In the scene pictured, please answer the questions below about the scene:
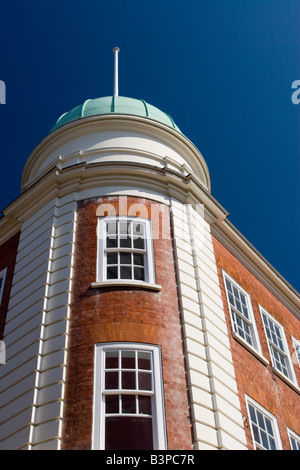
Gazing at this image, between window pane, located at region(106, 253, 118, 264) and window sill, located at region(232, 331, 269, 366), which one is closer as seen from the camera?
window pane, located at region(106, 253, 118, 264)

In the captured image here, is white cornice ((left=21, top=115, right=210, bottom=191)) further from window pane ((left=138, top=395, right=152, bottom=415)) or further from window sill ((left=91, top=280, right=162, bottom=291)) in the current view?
window pane ((left=138, top=395, right=152, bottom=415))

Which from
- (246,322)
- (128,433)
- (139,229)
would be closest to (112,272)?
(139,229)

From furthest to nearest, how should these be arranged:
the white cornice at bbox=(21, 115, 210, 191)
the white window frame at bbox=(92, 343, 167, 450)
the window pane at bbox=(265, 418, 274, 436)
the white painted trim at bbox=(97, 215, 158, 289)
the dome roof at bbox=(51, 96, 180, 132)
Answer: the dome roof at bbox=(51, 96, 180, 132) < the white cornice at bbox=(21, 115, 210, 191) < the window pane at bbox=(265, 418, 274, 436) < the white painted trim at bbox=(97, 215, 158, 289) < the white window frame at bbox=(92, 343, 167, 450)

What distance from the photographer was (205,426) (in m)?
12.3

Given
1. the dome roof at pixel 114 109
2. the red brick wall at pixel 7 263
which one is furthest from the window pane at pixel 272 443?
the dome roof at pixel 114 109

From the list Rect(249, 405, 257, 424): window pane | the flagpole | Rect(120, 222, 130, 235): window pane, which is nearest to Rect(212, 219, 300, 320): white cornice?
Rect(120, 222, 130, 235): window pane

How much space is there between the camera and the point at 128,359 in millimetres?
12984

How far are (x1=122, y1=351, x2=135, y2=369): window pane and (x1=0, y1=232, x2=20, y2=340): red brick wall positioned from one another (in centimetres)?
375

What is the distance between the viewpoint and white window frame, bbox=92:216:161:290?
1434 centimetres

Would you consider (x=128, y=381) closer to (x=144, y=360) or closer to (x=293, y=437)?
(x=144, y=360)

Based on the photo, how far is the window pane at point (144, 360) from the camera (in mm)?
12928

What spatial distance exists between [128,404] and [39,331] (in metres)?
2.81

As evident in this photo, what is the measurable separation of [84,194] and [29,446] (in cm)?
732

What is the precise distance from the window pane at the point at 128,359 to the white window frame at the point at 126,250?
6.13 feet
